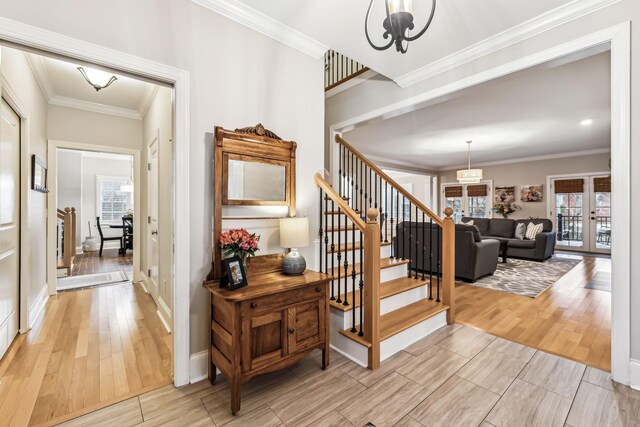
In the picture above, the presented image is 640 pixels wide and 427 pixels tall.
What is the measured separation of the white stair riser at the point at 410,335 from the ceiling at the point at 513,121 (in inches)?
86.4

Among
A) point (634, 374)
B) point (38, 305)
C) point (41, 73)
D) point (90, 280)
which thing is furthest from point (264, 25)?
point (90, 280)

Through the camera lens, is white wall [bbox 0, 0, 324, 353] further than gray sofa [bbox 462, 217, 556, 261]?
No

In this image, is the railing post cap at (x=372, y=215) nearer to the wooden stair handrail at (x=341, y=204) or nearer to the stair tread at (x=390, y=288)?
the wooden stair handrail at (x=341, y=204)

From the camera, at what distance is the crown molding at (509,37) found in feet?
6.70

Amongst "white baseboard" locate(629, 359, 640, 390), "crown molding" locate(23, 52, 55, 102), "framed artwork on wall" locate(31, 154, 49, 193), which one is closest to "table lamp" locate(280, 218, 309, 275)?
"white baseboard" locate(629, 359, 640, 390)

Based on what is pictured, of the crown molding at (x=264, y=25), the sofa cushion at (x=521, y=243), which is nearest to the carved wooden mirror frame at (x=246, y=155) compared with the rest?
the crown molding at (x=264, y=25)

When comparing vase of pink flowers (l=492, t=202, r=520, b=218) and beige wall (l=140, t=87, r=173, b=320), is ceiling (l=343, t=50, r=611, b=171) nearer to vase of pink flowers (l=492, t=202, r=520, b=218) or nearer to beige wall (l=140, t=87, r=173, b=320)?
vase of pink flowers (l=492, t=202, r=520, b=218)

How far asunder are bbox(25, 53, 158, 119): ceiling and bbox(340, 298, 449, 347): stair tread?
3413mm

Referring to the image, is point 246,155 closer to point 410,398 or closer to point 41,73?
point 410,398

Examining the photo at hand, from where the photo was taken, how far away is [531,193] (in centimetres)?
832

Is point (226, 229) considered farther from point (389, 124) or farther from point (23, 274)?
point (389, 124)

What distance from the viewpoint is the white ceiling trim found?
3.88 meters

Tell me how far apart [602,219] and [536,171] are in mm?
1903

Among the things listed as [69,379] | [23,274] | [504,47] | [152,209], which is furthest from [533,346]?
[23,274]
